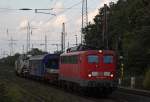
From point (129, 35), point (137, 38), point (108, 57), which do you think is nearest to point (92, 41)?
point (129, 35)

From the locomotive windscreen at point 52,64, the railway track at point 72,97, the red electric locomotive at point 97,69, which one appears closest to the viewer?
the railway track at point 72,97

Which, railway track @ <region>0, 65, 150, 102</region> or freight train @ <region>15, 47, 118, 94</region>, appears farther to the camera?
freight train @ <region>15, 47, 118, 94</region>

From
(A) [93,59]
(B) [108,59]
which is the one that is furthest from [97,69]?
(B) [108,59]

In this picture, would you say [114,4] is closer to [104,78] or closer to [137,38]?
[137,38]

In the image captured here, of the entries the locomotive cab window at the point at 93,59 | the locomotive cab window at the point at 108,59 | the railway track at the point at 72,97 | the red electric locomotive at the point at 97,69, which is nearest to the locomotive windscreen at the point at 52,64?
the railway track at the point at 72,97

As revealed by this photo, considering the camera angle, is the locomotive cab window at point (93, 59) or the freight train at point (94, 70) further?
the locomotive cab window at point (93, 59)

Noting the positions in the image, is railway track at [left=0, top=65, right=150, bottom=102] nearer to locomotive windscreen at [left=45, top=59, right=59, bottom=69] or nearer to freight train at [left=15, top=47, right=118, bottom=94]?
freight train at [left=15, top=47, right=118, bottom=94]

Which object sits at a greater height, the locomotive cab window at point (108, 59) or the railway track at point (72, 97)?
the locomotive cab window at point (108, 59)

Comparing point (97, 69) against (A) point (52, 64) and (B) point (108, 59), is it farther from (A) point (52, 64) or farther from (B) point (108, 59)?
(A) point (52, 64)

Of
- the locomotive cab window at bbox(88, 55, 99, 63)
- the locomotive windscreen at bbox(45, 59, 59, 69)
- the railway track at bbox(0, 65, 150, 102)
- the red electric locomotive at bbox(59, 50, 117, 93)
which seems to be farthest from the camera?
the locomotive windscreen at bbox(45, 59, 59, 69)

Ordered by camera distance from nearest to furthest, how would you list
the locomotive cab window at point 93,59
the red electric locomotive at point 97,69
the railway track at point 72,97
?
1. the railway track at point 72,97
2. the red electric locomotive at point 97,69
3. the locomotive cab window at point 93,59

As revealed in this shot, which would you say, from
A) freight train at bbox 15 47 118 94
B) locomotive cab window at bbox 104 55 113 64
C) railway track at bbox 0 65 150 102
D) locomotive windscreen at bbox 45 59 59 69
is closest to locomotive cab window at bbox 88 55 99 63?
freight train at bbox 15 47 118 94

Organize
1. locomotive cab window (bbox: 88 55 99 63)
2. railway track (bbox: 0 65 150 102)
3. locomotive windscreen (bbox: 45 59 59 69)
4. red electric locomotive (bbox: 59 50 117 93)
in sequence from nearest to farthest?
railway track (bbox: 0 65 150 102) < red electric locomotive (bbox: 59 50 117 93) < locomotive cab window (bbox: 88 55 99 63) < locomotive windscreen (bbox: 45 59 59 69)

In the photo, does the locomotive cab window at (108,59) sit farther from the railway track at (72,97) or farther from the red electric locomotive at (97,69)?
the railway track at (72,97)
